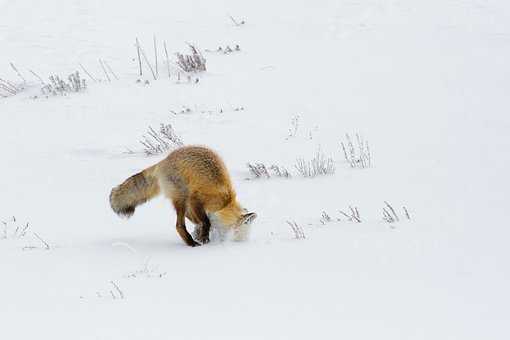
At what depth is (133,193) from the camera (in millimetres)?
6859

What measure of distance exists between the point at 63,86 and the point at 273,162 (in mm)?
4457

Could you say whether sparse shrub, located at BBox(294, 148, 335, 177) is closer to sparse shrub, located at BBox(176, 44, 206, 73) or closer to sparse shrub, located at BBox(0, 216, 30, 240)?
sparse shrub, located at BBox(0, 216, 30, 240)

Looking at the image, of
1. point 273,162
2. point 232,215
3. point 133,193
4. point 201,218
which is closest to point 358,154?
point 273,162

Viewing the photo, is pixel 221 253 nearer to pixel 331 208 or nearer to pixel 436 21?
pixel 331 208

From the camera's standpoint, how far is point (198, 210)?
6.69m

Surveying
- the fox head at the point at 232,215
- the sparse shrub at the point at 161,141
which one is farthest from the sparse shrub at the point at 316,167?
the fox head at the point at 232,215

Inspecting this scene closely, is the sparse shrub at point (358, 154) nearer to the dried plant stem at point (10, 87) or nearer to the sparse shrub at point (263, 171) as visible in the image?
the sparse shrub at point (263, 171)

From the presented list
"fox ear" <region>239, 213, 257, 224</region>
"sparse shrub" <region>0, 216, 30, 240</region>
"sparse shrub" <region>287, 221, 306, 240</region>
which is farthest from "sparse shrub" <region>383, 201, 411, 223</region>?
"sparse shrub" <region>0, 216, 30, 240</region>

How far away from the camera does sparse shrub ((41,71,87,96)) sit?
12.1 m

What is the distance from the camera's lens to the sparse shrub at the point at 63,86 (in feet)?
39.7

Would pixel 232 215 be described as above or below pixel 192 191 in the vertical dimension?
below

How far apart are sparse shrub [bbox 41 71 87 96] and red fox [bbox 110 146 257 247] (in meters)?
5.69

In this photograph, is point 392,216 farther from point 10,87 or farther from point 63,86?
point 10,87

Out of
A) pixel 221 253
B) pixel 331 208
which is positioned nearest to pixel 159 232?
pixel 221 253
